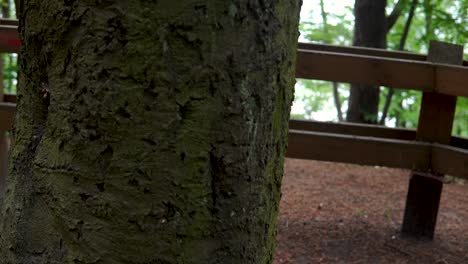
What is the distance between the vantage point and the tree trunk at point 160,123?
1.40 meters

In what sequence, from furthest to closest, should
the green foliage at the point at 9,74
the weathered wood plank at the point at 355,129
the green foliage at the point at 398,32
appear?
the green foliage at the point at 398,32 < the green foliage at the point at 9,74 < the weathered wood plank at the point at 355,129

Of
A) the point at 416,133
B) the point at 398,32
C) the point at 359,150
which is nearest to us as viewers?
the point at 359,150

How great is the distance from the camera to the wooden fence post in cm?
459

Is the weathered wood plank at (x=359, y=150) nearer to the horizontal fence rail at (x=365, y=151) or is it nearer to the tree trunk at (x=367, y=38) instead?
the horizontal fence rail at (x=365, y=151)

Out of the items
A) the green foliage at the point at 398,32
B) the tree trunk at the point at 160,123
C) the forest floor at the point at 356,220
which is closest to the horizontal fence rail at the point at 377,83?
the forest floor at the point at 356,220

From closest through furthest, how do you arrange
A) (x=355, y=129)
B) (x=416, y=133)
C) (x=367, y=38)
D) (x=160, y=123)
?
(x=160, y=123)
(x=416, y=133)
(x=355, y=129)
(x=367, y=38)

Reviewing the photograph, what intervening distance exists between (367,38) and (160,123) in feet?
25.9

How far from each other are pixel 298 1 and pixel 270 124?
0.31 metres

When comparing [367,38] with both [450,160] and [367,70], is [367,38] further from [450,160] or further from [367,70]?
[450,160]

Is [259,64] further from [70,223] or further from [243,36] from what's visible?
[70,223]

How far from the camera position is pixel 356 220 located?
509 cm

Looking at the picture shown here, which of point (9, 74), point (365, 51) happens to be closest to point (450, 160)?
point (365, 51)

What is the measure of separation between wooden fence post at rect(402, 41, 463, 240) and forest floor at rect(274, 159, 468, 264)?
127 mm

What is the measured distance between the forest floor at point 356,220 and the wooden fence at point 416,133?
9.8 inches
